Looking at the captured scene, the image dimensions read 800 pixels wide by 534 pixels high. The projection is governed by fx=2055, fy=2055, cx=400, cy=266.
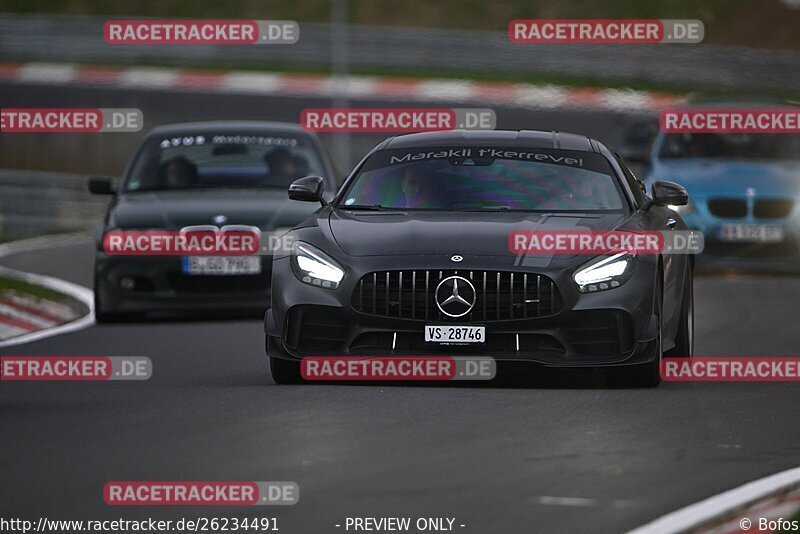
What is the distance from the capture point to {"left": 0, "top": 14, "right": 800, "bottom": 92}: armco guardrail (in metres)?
39.2

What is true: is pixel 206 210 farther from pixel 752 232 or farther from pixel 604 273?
pixel 752 232

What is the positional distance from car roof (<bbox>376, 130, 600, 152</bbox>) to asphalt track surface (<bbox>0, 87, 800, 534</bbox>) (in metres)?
1.48

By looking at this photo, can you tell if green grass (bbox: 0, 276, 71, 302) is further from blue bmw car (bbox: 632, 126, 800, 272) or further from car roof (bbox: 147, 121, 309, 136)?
blue bmw car (bbox: 632, 126, 800, 272)

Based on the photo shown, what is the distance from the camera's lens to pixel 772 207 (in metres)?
18.7

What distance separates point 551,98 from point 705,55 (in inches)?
166

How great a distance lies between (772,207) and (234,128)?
5251 mm

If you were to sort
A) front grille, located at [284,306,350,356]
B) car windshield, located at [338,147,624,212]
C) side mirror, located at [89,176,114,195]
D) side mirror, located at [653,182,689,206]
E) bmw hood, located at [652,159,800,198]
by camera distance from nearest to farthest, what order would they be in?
front grille, located at [284,306,350,356] → car windshield, located at [338,147,624,212] → side mirror, located at [653,182,689,206] → side mirror, located at [89,176,114,195] → bmw hood, located at [652,159,800,198]

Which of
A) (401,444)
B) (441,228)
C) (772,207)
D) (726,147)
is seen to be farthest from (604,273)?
(726,147)

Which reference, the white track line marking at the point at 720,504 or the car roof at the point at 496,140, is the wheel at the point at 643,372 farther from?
the white track line marking at the point at 720,504

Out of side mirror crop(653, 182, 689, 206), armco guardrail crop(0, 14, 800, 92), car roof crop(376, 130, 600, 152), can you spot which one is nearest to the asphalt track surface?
side mirror crop(653, 182, 689, 206)

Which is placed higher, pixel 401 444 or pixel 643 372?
pixel 401 444

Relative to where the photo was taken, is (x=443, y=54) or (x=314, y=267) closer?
(x=314, y=267)

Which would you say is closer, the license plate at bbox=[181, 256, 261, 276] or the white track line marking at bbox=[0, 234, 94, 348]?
the white track line marking at bbox=[0, 234, 94, 348]

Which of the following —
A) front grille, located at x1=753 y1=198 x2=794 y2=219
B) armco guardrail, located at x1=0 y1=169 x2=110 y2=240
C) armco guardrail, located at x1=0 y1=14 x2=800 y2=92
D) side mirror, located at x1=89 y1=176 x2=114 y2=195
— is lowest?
armco guardrail, located at x1=0 y1=14 x2=800 y2=92
